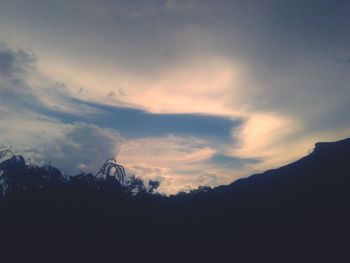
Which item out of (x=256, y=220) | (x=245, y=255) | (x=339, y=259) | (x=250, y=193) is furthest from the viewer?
(x=250, y=193)

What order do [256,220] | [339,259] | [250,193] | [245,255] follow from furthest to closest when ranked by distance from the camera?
[250,193], [256,220], [245,255], [339,259]

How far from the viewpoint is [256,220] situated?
105 feet

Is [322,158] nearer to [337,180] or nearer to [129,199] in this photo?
[337,180]

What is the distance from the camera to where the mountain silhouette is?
97.1ft

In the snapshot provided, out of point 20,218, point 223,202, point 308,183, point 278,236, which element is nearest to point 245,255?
point 278,236

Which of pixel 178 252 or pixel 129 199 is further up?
pixel 129 199

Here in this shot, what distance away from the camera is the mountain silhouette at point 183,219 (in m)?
29.6

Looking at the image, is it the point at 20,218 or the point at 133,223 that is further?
the point at 133,223

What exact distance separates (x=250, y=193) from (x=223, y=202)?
2958mm

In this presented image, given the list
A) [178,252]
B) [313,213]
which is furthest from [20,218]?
[313,213]

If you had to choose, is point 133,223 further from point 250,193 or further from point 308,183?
point 308,183

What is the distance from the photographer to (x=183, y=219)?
34312mm

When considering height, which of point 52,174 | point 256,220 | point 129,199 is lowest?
point 256,220

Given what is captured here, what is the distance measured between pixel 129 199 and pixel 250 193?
13.0 metres
